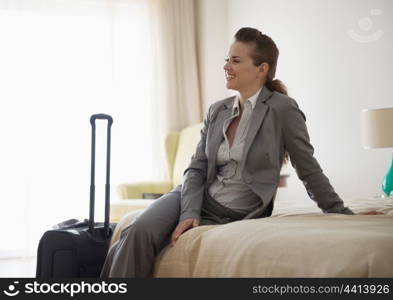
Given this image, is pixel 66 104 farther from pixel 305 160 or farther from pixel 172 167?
pixel 305 160

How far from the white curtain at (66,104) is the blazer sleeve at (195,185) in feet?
12.4

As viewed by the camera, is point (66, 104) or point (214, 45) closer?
point (66, 104)

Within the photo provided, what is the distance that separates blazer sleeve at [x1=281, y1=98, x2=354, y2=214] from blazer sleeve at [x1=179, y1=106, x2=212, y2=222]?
34 cm

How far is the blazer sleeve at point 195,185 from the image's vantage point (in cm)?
212

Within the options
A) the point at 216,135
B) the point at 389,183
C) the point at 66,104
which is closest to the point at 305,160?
the point at 216,135

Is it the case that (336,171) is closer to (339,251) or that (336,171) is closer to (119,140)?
(119,140)

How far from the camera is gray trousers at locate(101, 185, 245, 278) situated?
6.48ft

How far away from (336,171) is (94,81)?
268cm

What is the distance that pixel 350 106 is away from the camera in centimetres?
452

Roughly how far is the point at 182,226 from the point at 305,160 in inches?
20.5

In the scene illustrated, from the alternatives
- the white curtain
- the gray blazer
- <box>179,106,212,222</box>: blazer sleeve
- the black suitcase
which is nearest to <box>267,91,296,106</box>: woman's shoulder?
the gray blazer

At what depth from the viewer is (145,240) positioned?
200 cm

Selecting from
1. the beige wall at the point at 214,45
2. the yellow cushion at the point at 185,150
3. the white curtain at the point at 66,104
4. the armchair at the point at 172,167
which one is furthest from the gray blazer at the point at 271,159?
the beige wall at the point at 214,45

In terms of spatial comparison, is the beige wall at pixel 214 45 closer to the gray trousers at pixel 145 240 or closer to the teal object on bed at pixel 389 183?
the teal object on bed at pixel 389 183
